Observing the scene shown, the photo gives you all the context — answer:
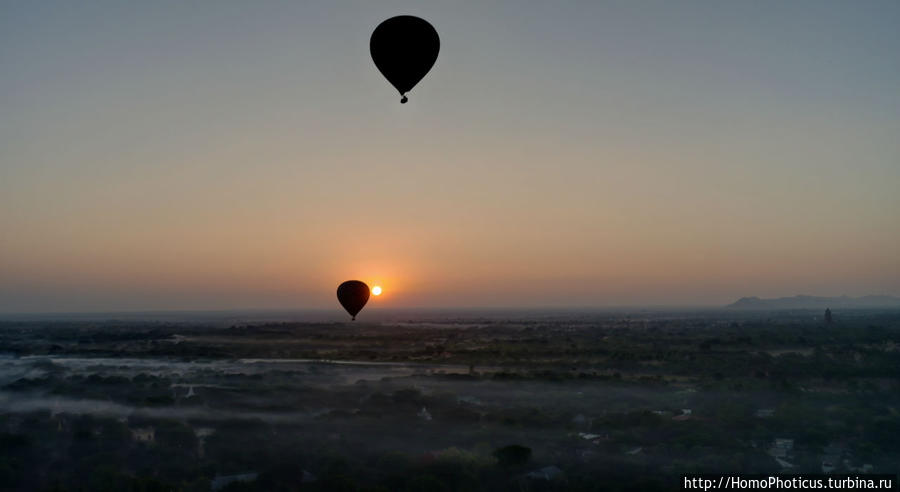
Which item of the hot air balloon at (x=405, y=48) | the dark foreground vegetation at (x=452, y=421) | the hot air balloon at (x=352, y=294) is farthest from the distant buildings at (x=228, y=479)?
the hot air balloon at (x=405, y=48)

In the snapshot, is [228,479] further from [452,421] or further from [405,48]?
[405,48]

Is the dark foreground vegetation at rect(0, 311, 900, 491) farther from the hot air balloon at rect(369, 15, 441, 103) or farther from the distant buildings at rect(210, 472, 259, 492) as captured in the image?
the hot air balloon at rect(369, 15, 441, 103)

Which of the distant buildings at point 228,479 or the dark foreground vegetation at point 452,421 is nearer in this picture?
the distant buildings at point 228,479

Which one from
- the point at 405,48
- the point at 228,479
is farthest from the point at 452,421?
the point at 405,48

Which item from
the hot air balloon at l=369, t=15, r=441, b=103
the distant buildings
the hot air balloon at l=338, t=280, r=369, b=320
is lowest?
the distant buildings

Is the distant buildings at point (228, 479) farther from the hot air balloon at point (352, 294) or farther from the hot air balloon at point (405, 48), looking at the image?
the hot air balloon at point (405, 48)

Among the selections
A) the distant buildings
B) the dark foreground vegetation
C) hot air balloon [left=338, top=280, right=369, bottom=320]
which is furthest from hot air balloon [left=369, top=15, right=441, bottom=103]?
hot air balloon [left=338, top=280, right=369, bottom=320]
